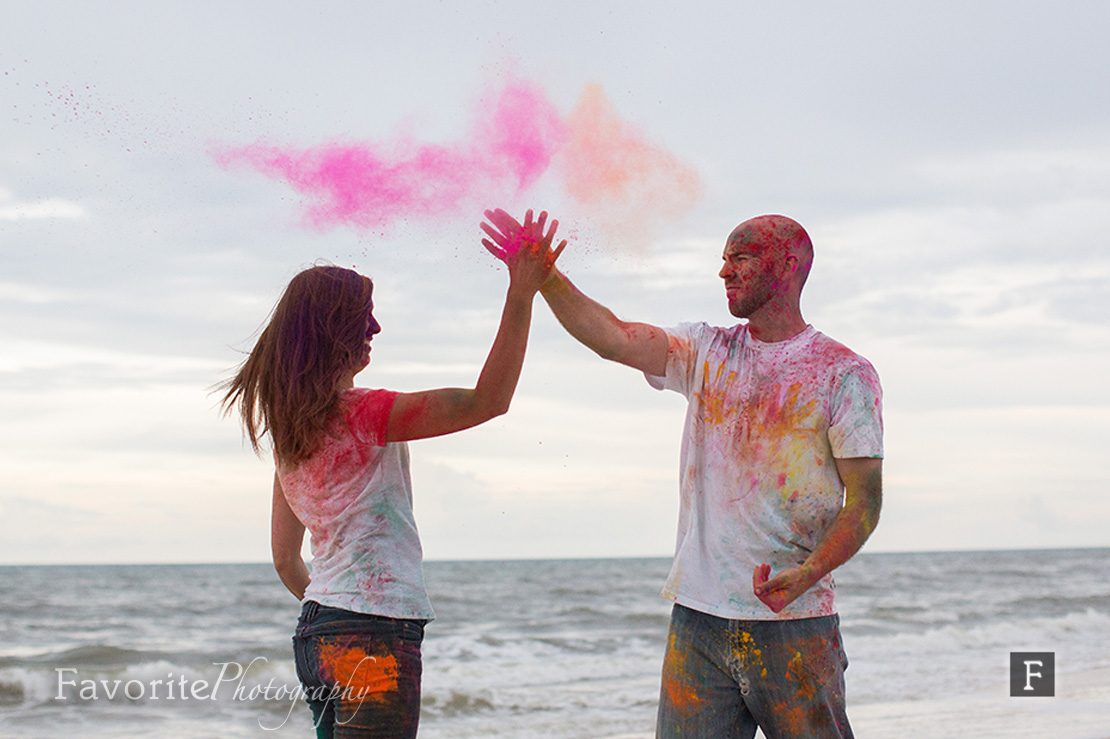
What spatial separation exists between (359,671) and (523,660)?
12056 millimetres

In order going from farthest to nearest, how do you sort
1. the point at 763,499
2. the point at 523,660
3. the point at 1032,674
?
1. the point at 523,660
2. the point at 1032,674
3. the point at 763,499

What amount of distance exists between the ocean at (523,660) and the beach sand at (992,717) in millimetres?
23

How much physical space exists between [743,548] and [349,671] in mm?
1165

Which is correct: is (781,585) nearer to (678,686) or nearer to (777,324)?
(678,686)

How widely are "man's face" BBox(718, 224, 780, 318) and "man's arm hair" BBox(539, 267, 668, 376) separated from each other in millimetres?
279

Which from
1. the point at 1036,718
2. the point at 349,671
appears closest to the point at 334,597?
the point at 349,671

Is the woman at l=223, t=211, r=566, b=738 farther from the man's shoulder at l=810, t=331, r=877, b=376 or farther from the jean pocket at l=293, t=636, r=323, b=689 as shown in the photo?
the man's shoulder at l=810, t=331, r=877, b=376

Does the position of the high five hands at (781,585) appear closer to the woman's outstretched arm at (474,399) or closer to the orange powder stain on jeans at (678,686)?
the orange powder stain on jeans at (678,686)

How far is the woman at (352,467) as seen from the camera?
2.65 m

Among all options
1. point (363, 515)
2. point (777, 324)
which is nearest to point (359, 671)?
point (363, 515)

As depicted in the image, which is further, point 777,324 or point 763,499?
point 777,324

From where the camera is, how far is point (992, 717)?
28.4 ft

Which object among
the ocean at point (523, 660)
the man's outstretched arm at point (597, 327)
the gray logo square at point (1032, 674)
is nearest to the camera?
the man's outstretched arm at point (597, 327)

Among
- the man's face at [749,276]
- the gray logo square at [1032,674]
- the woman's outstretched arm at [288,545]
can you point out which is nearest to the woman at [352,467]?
the woman's outstretched arm at [288,545]
